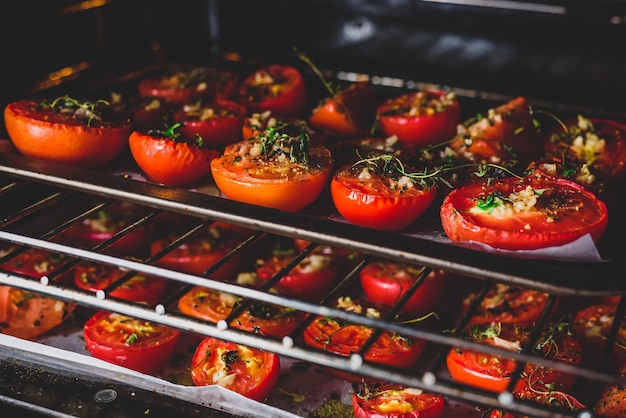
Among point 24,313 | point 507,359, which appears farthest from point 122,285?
point 507,359

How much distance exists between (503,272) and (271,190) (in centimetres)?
62

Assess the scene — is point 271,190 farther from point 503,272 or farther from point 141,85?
point 141,85

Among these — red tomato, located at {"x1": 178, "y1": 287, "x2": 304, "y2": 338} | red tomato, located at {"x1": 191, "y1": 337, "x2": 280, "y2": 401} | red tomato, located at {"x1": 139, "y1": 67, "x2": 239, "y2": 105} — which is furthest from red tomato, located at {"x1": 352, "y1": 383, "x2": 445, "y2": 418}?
red tomato, located at {"x1": 139, "y1": 67, "x2": 239, "y2": 105}

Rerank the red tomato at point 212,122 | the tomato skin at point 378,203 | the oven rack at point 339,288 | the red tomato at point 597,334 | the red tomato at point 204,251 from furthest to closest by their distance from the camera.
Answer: the red tomato at point 204,251 → the red tomato at point 212,122 → the red tomato at point 597,334 → the tomato skin at point 378,203 → the oven rack at point 339,288

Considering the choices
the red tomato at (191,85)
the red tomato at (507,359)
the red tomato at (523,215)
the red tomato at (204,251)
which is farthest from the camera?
the red tomato at (191,85)

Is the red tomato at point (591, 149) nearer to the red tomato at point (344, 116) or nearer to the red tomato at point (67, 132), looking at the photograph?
the red tomato at point (344, 116)

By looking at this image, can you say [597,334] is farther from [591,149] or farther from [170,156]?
[170,156]

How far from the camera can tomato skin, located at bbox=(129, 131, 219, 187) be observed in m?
2.03

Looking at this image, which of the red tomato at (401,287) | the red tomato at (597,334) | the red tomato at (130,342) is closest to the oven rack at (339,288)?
the red tomato at (130,342)

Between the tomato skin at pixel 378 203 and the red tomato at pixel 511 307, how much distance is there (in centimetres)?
53

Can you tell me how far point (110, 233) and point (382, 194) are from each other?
117cm

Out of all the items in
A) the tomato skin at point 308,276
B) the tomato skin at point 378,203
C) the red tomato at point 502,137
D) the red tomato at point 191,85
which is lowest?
the tomato skin at point 308,276

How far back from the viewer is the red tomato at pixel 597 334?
2.15 meters

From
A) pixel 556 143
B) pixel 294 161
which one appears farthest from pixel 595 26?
pixel 294 161
